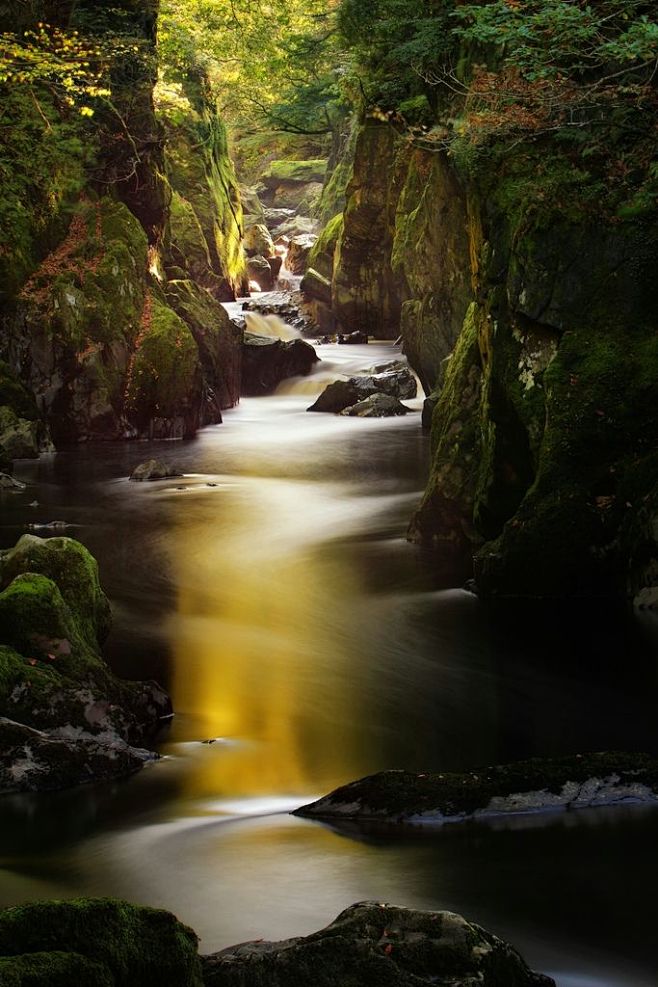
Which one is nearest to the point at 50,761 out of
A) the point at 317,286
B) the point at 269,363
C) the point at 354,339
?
the point at 269,363

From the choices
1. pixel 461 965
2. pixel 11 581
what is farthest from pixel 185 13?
pixel 461 965

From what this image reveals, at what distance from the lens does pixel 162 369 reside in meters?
22.5

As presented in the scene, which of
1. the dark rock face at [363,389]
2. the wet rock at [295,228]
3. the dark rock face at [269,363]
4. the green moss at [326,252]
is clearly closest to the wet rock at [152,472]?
the dark rock face at [363,389]

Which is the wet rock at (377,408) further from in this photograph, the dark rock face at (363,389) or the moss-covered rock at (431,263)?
the moss-covered rock at (431,263)

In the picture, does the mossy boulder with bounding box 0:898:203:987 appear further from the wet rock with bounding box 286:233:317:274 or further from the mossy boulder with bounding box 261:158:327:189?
the mossy boulder with bounding box 261:158:327:189

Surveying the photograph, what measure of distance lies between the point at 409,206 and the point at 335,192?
17.8 meters

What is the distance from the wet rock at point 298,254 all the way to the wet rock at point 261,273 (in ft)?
4.14

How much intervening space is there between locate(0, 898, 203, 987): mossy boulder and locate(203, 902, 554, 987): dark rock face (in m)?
0.23

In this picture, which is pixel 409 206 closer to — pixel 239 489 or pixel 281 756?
pixel 239 489

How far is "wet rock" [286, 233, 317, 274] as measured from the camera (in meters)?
42.3

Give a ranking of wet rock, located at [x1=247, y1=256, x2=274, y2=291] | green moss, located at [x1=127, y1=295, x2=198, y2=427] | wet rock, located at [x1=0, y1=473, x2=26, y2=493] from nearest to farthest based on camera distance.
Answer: wet rock, located at [x1=0, y1=473, x2=26, y2=493]
green moss, located at [x1=127, y1=295, x2=198, y2=427]
wet rock, located at [x1=247, y1=256, x2=274, y2=291]

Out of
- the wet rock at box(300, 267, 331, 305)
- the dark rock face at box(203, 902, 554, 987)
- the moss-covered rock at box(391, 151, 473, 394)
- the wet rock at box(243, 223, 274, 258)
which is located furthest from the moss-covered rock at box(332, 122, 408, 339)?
the dark rock face at box(203, 902, 554, 987)

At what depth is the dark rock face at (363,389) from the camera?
84.7ft

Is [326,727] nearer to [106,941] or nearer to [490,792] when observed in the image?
[490,792]
